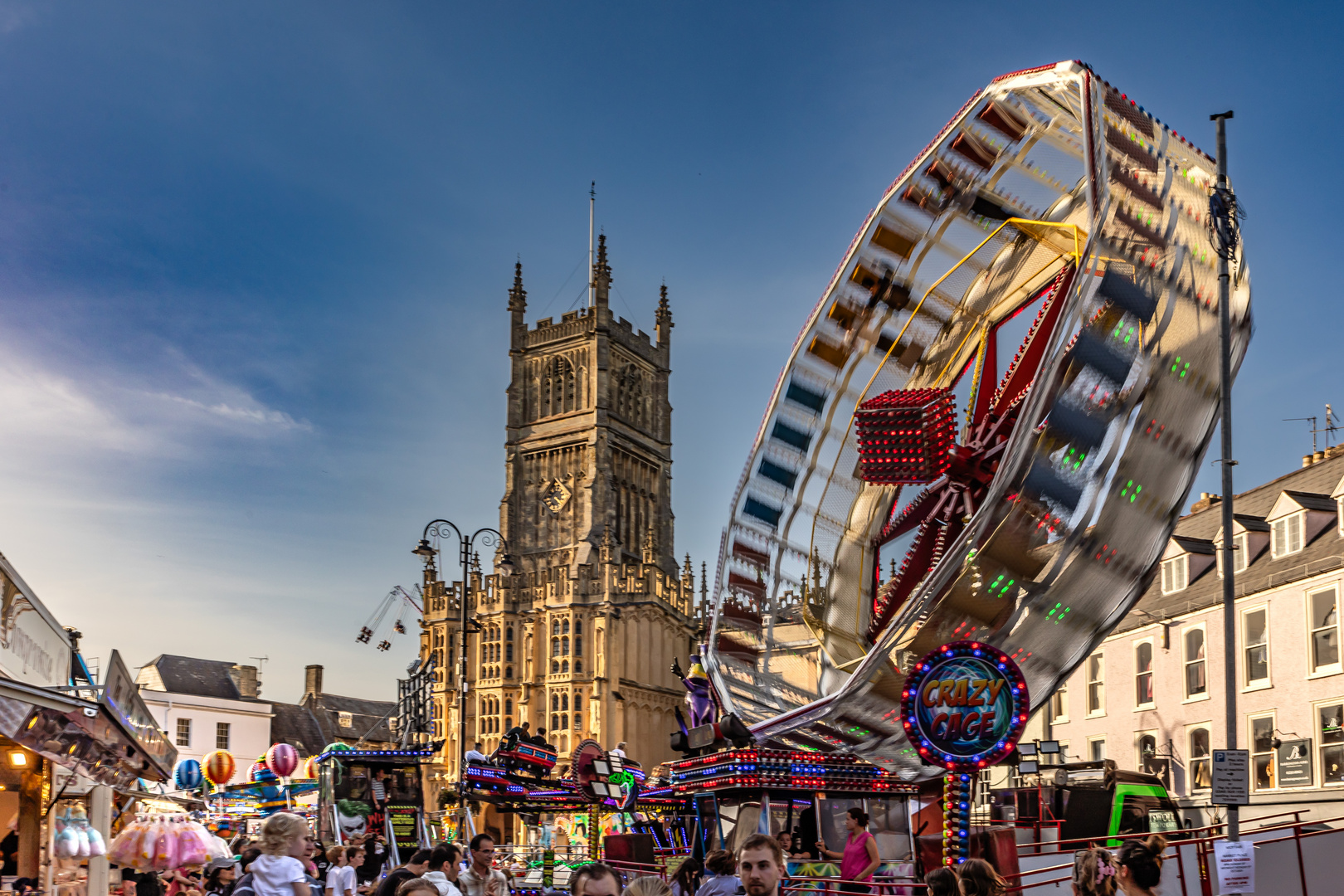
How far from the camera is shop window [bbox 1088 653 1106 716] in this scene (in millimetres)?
31047

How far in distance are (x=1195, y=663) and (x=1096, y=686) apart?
4.50 metres

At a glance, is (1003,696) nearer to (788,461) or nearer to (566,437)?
(788,461)

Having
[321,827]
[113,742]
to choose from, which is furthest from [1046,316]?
[321,827]

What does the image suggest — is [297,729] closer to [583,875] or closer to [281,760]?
[281,760]

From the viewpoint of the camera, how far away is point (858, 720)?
1441cm

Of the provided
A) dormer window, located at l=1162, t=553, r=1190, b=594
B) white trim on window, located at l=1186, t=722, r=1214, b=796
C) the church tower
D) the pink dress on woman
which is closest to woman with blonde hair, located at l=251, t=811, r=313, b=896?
the pink dress on woman

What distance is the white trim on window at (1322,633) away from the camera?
75.9 feet

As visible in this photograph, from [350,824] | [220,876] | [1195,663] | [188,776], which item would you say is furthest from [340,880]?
[188,776]

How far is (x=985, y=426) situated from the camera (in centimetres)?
1878

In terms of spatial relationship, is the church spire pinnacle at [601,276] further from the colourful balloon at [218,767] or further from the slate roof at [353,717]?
the colourful balloon at [218,767]

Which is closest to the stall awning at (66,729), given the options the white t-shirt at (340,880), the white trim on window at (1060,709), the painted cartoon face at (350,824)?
the white t-shirt at (340,880)

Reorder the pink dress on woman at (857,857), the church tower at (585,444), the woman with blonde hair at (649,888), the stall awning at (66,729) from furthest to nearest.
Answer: the church tower at (585,444)
the pink dress on woman at (857,857)
the stall awning at (66,729)
the woman with blonde hair at (649,888)

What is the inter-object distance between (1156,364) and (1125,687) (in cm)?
1845

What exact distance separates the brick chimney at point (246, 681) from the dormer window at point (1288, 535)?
68.3 meters
